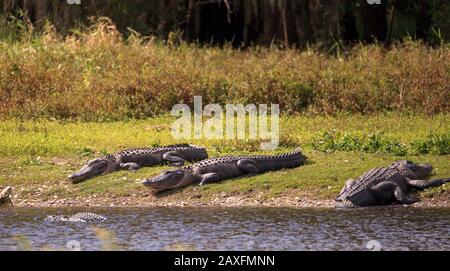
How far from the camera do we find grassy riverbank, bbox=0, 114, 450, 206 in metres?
14.0

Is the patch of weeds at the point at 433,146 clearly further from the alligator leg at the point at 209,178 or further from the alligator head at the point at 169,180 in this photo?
the alligator head at the point at 169,180

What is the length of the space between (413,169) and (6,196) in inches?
179

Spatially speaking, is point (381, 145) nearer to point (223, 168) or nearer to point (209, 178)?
point (223, 168)

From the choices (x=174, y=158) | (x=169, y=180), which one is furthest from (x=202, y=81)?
(x=169, y=180)

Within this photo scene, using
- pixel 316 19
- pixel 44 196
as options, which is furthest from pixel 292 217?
pixel 316 19

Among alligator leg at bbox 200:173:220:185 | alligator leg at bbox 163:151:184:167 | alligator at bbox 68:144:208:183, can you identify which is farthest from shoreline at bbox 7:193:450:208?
alligator leg at bbox 163:151:184:167

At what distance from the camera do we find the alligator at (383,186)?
13.2 meters

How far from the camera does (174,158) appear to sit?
15.2m

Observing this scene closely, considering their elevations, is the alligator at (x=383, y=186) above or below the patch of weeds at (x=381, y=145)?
below

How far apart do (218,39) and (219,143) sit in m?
11.1

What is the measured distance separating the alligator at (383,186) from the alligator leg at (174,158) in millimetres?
2377

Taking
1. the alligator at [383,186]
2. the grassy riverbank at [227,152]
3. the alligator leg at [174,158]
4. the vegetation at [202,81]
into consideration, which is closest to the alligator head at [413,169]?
the alligator at [383,186]

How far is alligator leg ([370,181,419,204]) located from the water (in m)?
0.25
